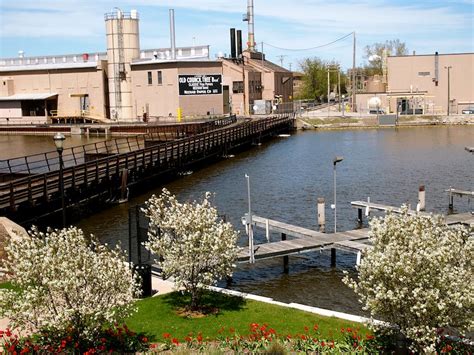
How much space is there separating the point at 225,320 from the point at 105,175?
2051cm

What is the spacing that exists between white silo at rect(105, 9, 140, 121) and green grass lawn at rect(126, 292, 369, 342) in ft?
244

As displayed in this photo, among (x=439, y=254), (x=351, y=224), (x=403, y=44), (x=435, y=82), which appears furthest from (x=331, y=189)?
(x=403, y=44)

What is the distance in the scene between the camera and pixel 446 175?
43.9 meters

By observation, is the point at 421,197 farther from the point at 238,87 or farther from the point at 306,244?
the point at 238,87

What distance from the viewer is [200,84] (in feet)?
284

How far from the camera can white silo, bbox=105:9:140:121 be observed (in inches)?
3497

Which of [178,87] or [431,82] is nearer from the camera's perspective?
[178,87]

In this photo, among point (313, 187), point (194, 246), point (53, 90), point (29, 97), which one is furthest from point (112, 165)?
point (29, 97)

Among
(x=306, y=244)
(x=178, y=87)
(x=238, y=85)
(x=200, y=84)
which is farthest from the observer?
(x=238, y=85)

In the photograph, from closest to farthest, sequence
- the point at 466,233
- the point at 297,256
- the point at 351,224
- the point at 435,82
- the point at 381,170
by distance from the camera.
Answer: the point at 466,233 → the point at 297,256 → the point at 351,224 → the point at 381,170 → the point at 435,82

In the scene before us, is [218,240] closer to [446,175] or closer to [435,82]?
[446,175]

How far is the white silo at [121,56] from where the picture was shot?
88.8m

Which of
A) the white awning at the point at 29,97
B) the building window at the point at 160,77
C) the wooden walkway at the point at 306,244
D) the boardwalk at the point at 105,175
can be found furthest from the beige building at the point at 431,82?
the wooden walkway at the point at 306,244

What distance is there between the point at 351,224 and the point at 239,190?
1110 cm
